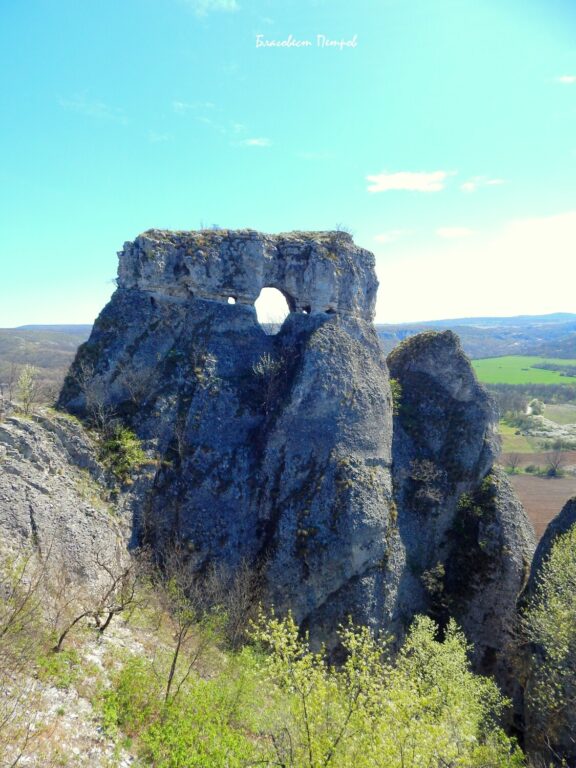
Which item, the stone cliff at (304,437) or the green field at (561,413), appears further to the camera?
the green field at (561,413)

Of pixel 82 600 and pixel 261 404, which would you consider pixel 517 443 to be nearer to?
pixel 261 404

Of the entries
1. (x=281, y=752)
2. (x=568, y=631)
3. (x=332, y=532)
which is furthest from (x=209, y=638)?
(x=568, y=631)

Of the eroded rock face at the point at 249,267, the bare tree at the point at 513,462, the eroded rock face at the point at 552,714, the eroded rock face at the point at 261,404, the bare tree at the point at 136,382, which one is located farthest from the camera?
the bare tree at the point at 513,462

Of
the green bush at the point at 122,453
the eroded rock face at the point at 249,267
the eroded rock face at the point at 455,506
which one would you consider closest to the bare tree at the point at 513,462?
the eroded rock face at the point at 455,506

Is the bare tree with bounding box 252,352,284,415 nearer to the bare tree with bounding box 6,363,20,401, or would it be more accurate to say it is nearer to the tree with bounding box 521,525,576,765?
the bare tree with bounding box 6,363,20,401

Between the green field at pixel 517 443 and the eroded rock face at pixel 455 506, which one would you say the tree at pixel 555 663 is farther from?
the green field at pixel 517 443

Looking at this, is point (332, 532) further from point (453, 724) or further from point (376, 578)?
point (453, 724)

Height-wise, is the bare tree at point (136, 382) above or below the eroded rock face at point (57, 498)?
above

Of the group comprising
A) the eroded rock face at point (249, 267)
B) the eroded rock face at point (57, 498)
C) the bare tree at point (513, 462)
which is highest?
the eroded rock face at point (249, 267)
